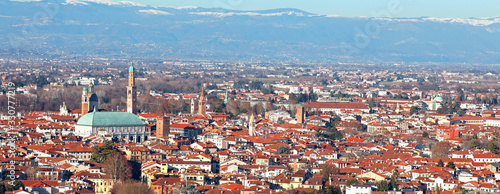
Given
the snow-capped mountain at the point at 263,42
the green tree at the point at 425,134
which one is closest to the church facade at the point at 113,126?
the green tree at the point at 425,134

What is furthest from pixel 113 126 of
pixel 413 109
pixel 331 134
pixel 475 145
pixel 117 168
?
pixel 413 109

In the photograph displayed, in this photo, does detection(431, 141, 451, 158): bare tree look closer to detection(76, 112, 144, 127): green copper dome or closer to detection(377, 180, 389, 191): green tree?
detection(377, 180, 389, 191): green tree

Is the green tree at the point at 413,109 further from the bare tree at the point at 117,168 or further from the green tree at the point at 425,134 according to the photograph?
the bare tree at the point at 117,168

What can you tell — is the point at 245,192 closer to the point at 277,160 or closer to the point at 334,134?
the point at 277,160

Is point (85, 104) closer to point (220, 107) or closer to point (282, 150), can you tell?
point (220, 107)

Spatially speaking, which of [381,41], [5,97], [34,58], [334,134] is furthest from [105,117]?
[381,41]
